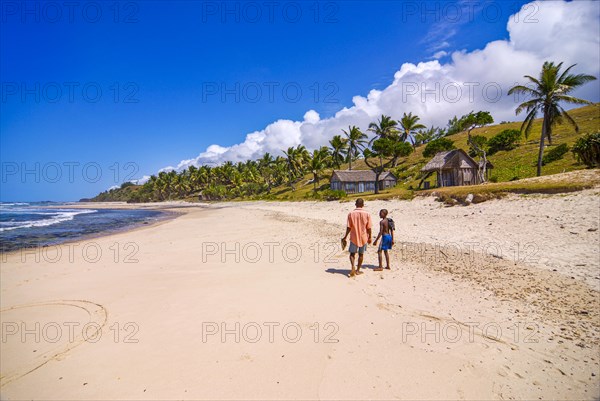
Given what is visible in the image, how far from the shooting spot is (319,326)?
497 centimetres

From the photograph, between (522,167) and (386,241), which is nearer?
(386,241)

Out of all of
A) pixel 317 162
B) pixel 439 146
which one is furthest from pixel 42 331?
pixel 317 162

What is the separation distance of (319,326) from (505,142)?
50235 mm

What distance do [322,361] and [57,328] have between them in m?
5.23

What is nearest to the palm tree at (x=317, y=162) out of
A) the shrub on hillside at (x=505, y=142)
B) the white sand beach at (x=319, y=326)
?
the shrub on hillside at (x=505, y=142)

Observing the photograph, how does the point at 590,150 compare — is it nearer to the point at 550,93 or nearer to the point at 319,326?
the point at 550,93

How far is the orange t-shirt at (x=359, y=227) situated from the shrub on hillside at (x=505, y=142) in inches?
1824

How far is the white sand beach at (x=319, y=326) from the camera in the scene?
358cm

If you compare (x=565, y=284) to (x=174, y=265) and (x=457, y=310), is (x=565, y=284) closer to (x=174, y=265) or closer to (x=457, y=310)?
(x=457, y=310)

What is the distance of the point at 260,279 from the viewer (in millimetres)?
7785

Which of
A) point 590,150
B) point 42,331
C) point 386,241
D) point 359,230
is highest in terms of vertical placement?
point 590,150

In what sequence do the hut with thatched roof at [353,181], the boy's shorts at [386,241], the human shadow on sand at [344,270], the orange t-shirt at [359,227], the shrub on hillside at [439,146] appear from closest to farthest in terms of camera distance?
the orange t-shirt at [359,227] < the boy's shorts at [386,241] < the human shadow on sand at [344,270] < the shrub on hillside at [439,146] < the hut with thatched roof at [353,181]

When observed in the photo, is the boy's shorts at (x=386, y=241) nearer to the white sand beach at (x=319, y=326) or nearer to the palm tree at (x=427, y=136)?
the white sand beach at (x=319, y=326)

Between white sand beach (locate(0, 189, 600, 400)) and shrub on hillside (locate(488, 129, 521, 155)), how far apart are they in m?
39.5
